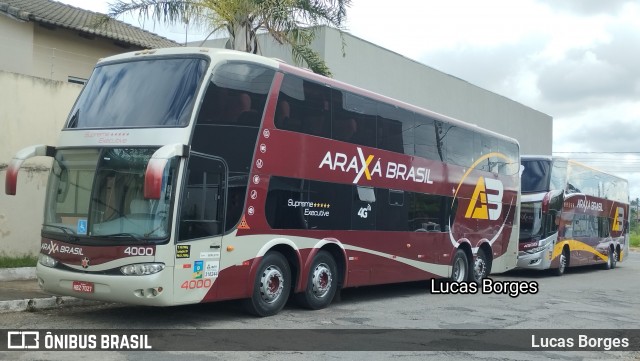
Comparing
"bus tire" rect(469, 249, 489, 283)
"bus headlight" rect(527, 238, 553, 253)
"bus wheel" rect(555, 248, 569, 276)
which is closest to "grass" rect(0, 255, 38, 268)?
"bus tire" rect(469, 249, 489, 283)

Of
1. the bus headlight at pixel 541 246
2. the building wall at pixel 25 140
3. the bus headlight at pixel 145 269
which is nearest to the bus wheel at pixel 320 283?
the bus headlight at pixel 145 269

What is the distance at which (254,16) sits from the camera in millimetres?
16391

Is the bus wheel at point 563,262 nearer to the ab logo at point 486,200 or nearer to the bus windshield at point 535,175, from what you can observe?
the bus windshield at point 535,175

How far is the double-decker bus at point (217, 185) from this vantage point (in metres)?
9.27

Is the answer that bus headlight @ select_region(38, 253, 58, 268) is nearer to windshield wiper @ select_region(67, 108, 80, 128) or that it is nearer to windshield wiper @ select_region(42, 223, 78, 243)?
windshield wiper @ select_region(42, 223, 78, 243)

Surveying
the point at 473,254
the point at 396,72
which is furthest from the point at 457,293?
the point at 396,72

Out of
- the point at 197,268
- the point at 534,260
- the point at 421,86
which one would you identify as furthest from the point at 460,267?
the point at 421,86

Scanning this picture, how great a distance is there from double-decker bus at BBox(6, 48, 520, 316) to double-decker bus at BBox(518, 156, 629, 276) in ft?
28.5

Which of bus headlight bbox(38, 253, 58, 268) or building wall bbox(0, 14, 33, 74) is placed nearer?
bus headlight bbox(38, 253, 58, 268)

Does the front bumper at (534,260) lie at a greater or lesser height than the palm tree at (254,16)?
lesser

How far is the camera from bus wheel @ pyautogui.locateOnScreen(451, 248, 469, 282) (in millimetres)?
16219

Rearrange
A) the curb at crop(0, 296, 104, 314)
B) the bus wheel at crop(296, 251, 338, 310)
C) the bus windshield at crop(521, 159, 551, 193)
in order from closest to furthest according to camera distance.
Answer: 1. the curb at crop(0, 296, 104, 314)
2. the bus wheel at crop(296, 251, 338, 310)
3. the bus windshield at crop(521, 159, 551, 193)

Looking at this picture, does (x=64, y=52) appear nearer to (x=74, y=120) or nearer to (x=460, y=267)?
(x=74, y=120)

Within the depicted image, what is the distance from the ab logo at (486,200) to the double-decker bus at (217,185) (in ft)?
12.3
